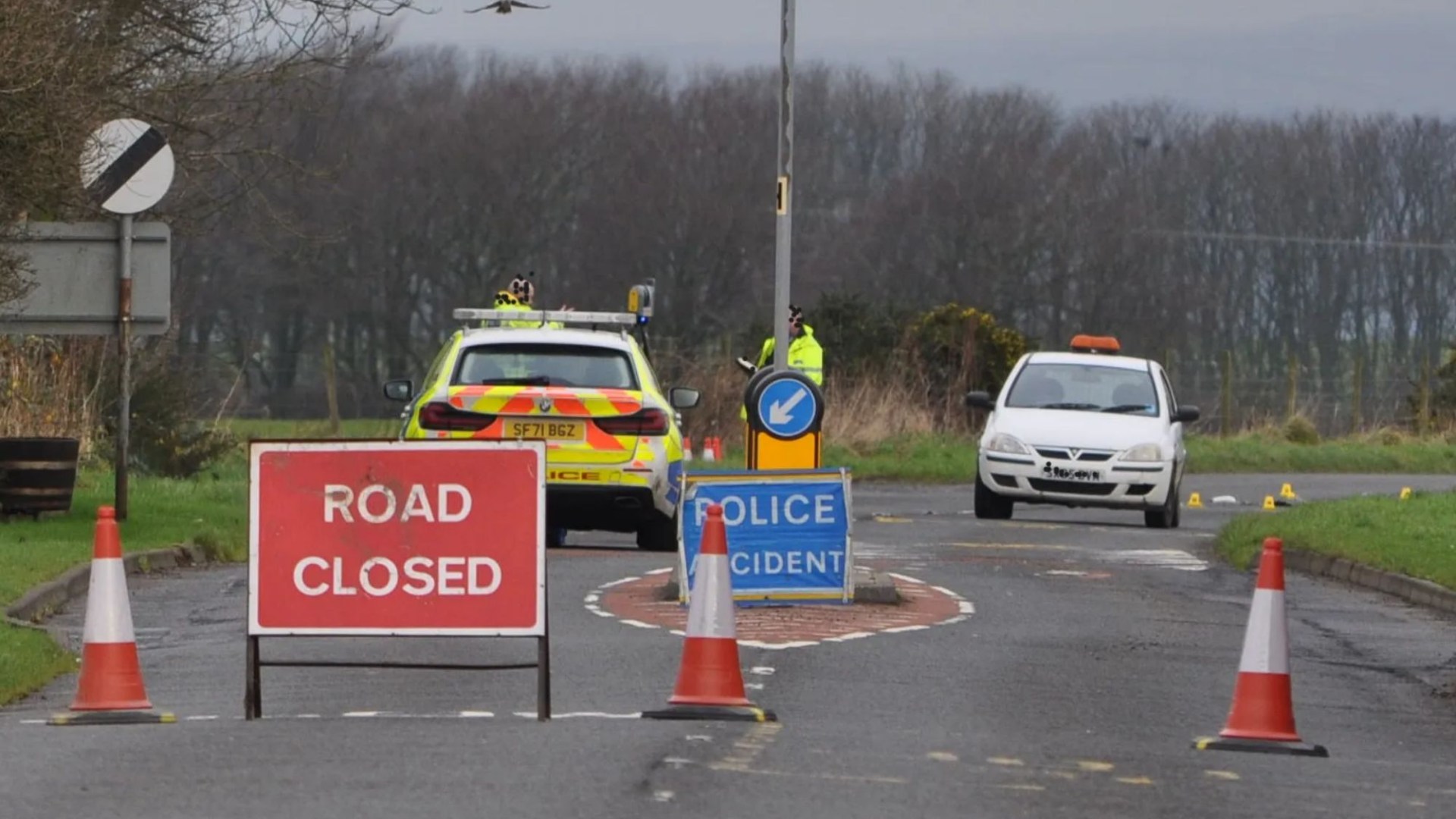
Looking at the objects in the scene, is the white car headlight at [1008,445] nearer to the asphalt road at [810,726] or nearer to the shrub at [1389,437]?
the asphalt road at [810,726]

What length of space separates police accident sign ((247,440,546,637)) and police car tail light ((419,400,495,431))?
8.41m

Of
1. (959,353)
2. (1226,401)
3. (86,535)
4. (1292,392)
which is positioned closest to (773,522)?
(86,535)

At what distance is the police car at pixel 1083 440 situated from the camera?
2392 centimetres

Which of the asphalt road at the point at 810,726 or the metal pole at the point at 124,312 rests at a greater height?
the metal pole at the point at 124,312

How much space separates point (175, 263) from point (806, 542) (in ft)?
197

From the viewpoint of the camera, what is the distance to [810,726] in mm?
9625

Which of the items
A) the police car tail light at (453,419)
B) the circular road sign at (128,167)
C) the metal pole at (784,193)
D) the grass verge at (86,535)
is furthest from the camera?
the police car tail light at (453,419)

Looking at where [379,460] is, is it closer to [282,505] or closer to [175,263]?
[282,505]

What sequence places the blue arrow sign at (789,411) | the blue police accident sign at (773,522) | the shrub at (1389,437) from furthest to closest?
the shrub at (1389,437) → the blue arrow sign at (789,411) → the blue police accident sign at (773,522)

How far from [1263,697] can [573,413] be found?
30.5 feet

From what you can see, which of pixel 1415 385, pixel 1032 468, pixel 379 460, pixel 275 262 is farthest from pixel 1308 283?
pixel 379 460

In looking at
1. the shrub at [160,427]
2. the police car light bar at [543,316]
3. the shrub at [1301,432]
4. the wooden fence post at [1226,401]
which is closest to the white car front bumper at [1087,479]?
the police car light bar at [543,316]

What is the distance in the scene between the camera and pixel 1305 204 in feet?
313

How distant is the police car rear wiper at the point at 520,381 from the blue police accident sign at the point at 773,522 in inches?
159
